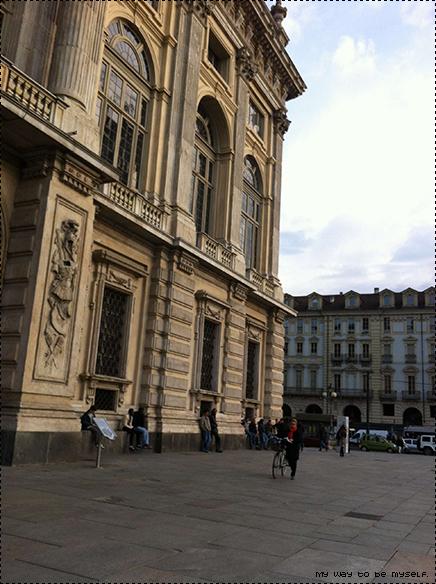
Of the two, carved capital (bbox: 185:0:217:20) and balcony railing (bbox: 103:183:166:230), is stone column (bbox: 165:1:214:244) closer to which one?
carved capital (bbox: 185:0:217:20)

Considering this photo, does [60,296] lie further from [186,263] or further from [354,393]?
[354,393]

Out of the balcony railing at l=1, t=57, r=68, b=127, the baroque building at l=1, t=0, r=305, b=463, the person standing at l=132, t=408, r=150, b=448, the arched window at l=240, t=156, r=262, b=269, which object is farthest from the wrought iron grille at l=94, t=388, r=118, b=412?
the arched window at l=240, t=156, r=262, b=269

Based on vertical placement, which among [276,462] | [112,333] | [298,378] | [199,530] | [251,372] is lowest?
[199,530]

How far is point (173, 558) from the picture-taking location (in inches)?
221

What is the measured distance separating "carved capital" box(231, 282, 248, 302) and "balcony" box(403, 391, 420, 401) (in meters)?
54.2

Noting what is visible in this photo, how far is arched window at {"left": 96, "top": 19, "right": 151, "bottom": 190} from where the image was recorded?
62.4ft

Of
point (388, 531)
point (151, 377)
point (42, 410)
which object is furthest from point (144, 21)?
point (388, 531)

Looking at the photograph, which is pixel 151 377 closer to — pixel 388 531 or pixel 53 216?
pixel 53 216

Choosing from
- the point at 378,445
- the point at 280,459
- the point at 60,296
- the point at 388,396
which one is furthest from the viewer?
the point at 388,396

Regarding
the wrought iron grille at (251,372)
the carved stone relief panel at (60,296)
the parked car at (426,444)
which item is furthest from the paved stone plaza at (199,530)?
the parked car at (426,444)

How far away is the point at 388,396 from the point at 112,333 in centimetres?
6344

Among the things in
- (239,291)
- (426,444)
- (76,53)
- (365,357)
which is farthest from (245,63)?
(365,357)

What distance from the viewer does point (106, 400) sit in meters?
17.9

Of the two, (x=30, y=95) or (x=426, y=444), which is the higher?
(x=30, y=95)
